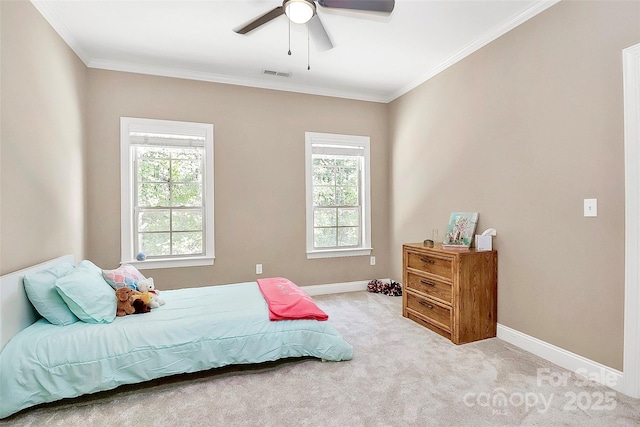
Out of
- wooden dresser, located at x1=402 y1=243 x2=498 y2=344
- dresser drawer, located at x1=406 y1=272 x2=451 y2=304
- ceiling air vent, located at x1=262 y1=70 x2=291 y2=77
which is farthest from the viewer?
ceiling air vent, located at x1=262 y1=70 x2=291 y2=77

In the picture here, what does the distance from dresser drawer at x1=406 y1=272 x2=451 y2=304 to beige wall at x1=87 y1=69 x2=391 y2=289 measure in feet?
4.19

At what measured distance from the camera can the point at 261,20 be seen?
2213mm

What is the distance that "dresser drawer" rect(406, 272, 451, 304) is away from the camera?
2.89 metres

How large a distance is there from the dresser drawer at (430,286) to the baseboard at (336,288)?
3.92ft

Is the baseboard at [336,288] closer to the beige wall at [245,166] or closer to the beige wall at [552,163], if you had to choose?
the beige wall at [245,166]

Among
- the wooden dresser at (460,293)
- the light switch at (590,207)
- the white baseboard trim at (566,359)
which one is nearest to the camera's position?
the white baseboard trim at (566,359)

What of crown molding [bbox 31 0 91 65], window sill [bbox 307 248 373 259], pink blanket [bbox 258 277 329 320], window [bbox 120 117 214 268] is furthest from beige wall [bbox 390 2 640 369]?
crown molding [bbox 31 0 91 65]

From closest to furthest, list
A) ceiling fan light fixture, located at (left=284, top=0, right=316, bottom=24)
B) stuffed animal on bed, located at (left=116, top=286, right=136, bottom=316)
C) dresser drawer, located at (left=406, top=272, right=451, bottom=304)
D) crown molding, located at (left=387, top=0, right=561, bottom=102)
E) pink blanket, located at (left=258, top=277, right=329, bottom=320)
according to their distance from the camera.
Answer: ceiling fan light fixture, located at (left=284, top=0, right=316, bottom=24) → stuffed animal on bed, located at (left=116, top=286, right=136, bottom=316) → pink blanket, located at (left=258, top=277, right=329, bottom=320) → crown molding, located at (left=387, top=0, right=561, bottom=102) → dresser drawer, located at (left=406, top=272, right=451, bottom=304)

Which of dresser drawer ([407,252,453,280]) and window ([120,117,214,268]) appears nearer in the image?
dresser drawer ([407,252,453,280])

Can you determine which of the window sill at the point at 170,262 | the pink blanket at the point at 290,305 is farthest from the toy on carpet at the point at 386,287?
the window sill at the point at 170,262

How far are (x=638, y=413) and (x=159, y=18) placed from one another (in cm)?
437

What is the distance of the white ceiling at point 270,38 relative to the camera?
101 inches

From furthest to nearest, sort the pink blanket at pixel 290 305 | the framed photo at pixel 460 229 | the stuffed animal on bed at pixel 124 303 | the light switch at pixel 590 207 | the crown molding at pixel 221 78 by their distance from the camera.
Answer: the crown molding at pixel 221 78, the framed photo at pixel 460 229, the pink blanket at pixel 290 305, the stuffed animal on bed at pixel 124 303, the light switch at pixel 590 207

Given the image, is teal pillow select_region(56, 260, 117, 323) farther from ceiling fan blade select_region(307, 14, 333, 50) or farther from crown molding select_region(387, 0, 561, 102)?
crown molding select_region(387, 0, 561, 102)
